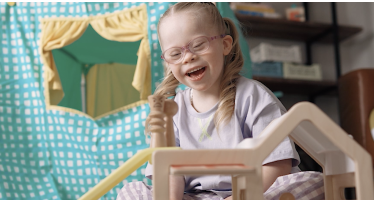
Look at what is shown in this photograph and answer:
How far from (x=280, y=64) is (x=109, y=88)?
1.15m

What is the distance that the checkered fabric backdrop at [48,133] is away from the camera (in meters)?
1.63

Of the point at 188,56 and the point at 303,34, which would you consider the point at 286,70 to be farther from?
the point at 188,56

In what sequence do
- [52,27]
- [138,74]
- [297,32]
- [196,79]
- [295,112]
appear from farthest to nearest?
[297,32] < [52,27] < [138,74] < [196,79] < [295,112]

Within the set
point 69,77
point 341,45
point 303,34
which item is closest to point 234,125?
point 69,77

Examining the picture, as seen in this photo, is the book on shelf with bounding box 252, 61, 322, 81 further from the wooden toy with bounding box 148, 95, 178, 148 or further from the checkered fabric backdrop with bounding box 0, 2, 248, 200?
the wooden toy with bounding box 148, 95, 178, 148

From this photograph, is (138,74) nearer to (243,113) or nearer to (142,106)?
(142,106)

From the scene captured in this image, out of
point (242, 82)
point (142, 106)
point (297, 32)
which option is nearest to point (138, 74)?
point (142, 106)

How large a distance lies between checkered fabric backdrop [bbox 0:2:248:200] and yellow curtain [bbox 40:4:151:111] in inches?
1.1

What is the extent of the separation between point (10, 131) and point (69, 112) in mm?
257

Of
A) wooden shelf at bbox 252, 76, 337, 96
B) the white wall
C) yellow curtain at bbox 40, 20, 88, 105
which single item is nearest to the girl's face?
yellow curtain at bbox 40, 20, 88, 105

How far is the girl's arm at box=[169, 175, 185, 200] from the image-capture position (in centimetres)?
87

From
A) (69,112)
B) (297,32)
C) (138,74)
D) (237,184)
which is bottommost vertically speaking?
(237,184)

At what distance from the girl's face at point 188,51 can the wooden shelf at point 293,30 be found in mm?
1817

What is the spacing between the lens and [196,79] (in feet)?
2.82
